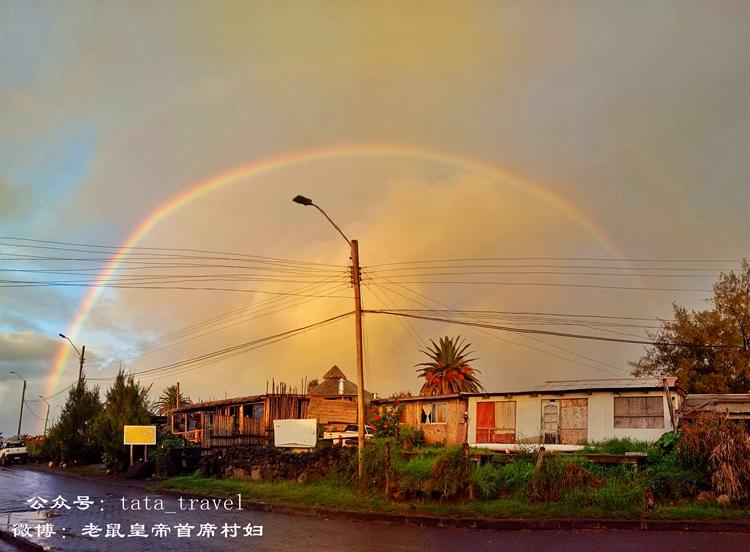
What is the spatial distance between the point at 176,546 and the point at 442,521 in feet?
22.0

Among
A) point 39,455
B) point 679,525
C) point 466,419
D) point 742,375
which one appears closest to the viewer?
point 679,525

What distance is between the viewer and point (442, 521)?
56.7 feet

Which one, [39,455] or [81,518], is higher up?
[81,518]

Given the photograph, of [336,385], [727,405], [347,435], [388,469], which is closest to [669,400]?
[727,405]

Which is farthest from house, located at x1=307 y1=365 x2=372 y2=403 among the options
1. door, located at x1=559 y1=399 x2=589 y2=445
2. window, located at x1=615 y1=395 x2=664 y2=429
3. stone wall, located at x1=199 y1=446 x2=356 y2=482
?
window, located at x1=615 y1=395 x2=664 y2=429

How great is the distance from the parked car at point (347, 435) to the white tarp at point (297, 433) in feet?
3.78

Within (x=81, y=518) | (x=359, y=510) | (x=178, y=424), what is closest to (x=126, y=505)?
(x=81, y=518)

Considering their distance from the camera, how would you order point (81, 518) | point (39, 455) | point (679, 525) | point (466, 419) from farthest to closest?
point (39, 455) < point (466, 419) < point (81, 518) < point (679, 525)

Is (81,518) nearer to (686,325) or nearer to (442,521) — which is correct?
(442,521)

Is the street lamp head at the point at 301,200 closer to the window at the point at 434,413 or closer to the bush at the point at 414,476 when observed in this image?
the bush at the point at 414,476

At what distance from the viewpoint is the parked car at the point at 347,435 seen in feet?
96.4

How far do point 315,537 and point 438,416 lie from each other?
2222cm

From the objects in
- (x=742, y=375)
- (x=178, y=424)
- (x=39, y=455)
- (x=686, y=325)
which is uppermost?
(x=686, y=325)

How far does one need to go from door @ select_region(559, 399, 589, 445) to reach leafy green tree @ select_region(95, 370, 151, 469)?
2404cm
